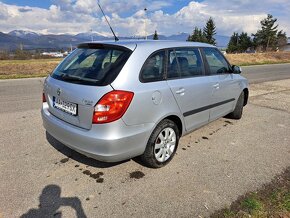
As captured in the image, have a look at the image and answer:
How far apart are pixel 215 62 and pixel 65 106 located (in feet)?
9.69

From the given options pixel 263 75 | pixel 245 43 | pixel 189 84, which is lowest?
pixel 263 75

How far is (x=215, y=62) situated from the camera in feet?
16.9

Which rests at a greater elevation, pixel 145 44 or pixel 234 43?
pixel 234 43

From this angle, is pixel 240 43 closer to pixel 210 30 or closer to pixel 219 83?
pixel 210 30

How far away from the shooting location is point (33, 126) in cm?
550

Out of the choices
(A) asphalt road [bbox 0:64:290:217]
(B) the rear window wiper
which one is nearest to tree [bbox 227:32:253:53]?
(A) asphalt road [bbox 0:64:290:217]

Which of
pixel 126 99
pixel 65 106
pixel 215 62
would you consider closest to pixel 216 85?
pixel 215 62

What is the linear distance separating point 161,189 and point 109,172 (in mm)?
782

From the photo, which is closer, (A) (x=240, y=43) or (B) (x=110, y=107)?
(B) (x=110, y=107)

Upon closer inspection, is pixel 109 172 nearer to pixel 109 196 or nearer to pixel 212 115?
pixel 109 196

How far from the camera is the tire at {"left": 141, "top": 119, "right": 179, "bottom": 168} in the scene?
12.0 feet

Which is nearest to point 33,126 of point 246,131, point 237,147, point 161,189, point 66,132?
point 66,132

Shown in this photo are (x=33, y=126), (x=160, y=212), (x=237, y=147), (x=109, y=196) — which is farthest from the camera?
(x=33, y=126)

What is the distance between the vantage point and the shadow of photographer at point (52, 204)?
112 inches
